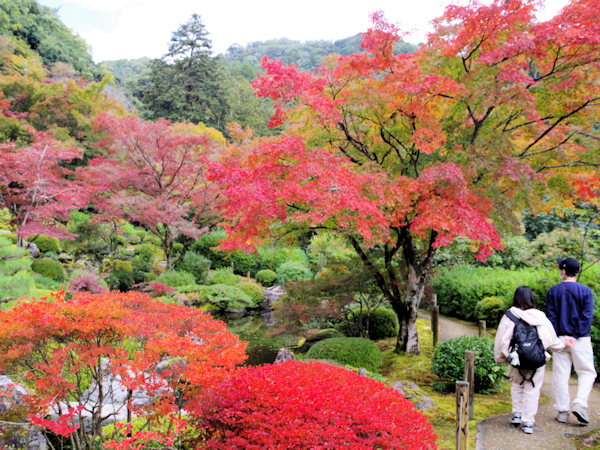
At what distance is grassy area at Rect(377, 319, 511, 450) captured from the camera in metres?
3.89

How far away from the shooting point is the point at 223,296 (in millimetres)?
12172

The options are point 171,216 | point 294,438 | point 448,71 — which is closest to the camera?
point 294,438

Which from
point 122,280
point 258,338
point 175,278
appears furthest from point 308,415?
point 122,280

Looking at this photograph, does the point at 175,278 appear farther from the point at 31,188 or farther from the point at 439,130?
the point at 439,130

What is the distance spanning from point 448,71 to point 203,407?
5356mm

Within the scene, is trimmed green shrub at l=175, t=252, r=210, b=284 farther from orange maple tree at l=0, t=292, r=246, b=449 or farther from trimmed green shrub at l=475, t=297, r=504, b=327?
orange maple tree at l=0, t=292, r=246, b=449

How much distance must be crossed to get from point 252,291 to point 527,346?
10555 millimetres

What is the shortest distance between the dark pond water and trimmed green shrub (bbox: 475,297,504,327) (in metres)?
4.65

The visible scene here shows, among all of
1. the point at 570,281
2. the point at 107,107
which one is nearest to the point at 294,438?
the point at 570,281

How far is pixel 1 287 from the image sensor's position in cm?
551

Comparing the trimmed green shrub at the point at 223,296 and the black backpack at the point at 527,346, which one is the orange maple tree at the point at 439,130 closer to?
the black backpack at the point at 527,346

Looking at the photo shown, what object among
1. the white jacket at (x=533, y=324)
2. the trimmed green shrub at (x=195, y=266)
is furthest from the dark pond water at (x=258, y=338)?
the white jacket at (x=533, y=324)

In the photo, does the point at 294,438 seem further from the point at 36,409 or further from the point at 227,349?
the point at 36,409

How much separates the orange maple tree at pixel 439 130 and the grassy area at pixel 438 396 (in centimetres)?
169
